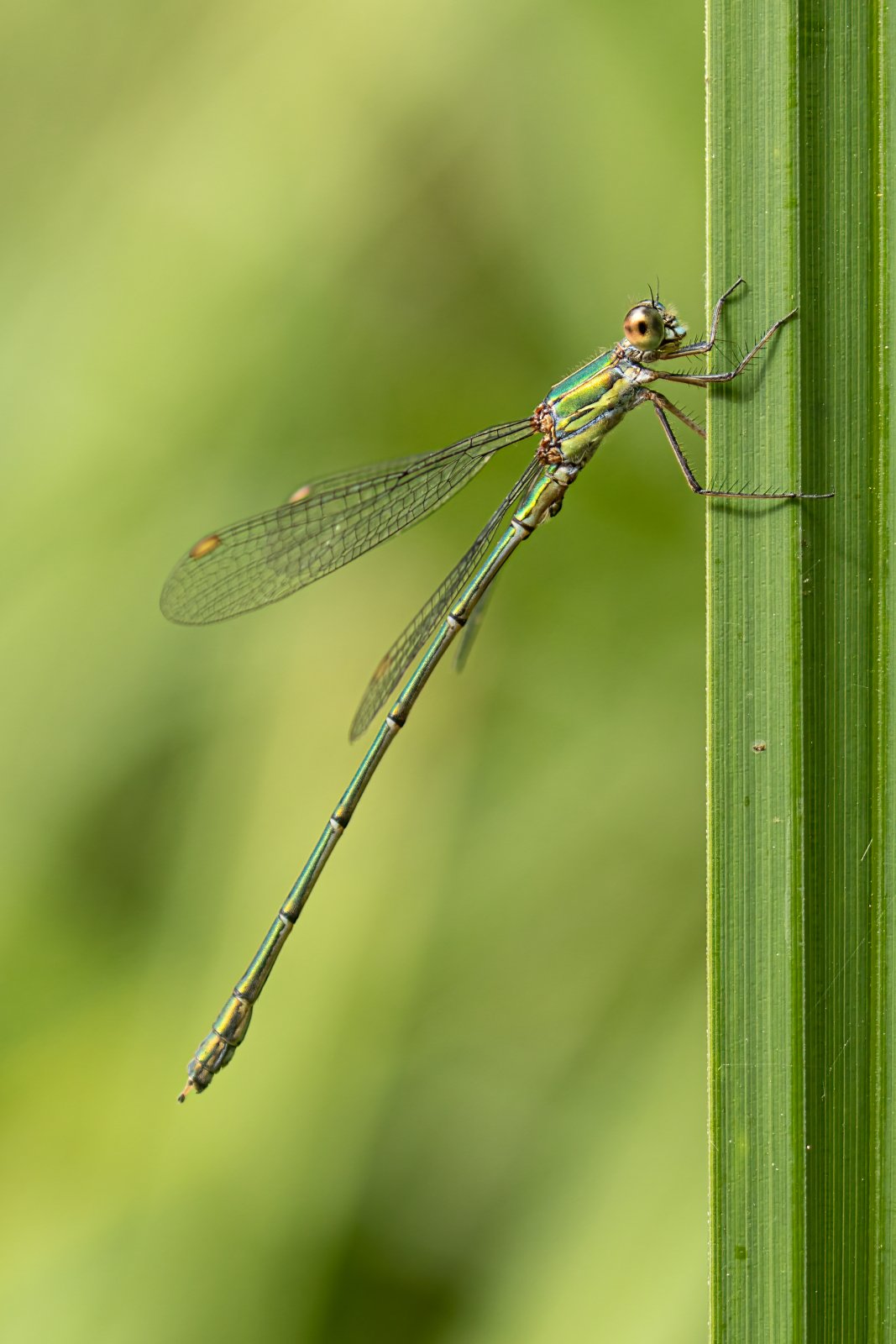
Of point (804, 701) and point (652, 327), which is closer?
point (804, 701)

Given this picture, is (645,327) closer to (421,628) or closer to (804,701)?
(421,628)

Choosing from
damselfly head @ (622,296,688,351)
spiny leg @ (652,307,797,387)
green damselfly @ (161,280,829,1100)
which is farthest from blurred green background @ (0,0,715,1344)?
spiny leg @ (652,307,797,387)

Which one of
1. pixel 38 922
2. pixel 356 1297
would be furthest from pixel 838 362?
pixel 38 922

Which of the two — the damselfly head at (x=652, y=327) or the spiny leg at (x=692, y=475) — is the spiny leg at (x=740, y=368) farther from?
the damselfly head at (x=652, y=327)

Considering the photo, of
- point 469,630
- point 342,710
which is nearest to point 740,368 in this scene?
point 469,630

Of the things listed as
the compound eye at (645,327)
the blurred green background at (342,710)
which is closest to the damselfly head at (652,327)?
the compound eye at (645,327)

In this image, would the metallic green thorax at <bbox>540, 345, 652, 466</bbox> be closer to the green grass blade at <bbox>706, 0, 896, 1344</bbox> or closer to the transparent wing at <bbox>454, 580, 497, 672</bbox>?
the transparent wing at <bbox>454, 580, 497, 672</bbox>
